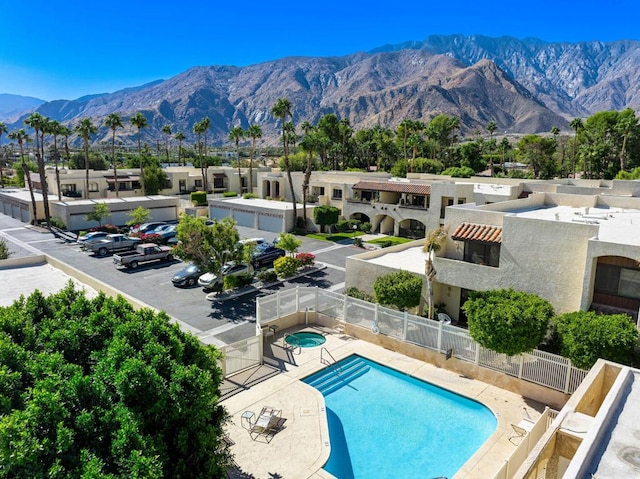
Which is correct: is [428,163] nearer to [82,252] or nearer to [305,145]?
[305,145]

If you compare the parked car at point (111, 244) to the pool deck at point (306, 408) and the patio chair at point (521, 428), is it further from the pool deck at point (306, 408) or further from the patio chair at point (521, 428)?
the patio chair at point (521, 428)

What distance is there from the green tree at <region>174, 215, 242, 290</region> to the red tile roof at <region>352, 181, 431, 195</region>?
22.5 metres

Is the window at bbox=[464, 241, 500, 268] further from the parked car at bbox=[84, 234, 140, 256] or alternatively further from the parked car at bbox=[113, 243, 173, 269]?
the parked car at bbox=[84, 234, 140, 256]

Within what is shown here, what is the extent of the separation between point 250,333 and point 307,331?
3152 mm

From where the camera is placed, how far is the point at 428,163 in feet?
239

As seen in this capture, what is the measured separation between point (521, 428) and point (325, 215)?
116ft

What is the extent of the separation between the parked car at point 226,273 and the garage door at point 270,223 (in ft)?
58.6

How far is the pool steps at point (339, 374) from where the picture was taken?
17453 millimetres

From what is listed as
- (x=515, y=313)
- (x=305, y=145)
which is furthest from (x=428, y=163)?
(x=515, y=313)

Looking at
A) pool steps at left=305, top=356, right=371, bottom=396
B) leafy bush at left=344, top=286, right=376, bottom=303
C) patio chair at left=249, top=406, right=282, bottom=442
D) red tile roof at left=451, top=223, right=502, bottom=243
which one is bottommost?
pool steps at left=305, top=356, right=371, bottom=396

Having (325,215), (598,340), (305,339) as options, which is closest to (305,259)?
(305,339)

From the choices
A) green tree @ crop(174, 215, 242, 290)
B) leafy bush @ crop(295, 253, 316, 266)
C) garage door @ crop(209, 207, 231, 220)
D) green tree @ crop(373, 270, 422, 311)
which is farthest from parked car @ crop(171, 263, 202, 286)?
garage door @ crop(209, 207, 231, 220)

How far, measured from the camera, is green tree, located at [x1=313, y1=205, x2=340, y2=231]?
157 ft

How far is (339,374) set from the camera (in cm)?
1833
